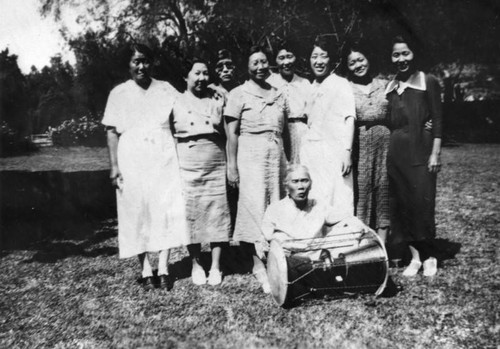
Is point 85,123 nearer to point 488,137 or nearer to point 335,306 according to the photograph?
point 488,137

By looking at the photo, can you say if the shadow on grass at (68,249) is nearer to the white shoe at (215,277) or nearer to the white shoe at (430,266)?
the white shoe at (215,277)

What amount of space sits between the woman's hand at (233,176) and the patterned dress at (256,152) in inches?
1.5

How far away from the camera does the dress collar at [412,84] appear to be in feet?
14.1

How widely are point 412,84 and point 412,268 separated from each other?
70.1 inches

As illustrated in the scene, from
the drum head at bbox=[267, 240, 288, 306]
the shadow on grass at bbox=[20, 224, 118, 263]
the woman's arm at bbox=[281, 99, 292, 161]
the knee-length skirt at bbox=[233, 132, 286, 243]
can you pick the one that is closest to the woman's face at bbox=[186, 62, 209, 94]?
the knee-length skirt at bbox=[233, 132, 286, 243]

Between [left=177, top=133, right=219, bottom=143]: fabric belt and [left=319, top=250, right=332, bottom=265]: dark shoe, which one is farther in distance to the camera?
[left=177, top=133, right=219, bottom=143]: fabric belt

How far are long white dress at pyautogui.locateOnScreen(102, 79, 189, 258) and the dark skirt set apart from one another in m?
2.09

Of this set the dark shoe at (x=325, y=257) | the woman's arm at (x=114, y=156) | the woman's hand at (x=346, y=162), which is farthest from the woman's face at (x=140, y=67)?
the dark shoe at (x=325, y=257)

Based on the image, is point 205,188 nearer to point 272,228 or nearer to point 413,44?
point 272,228

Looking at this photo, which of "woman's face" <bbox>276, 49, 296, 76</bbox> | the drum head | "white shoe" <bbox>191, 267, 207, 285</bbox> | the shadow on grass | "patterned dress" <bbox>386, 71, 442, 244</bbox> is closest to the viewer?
the drum head

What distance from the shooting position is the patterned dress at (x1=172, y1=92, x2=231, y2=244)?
4363 mm

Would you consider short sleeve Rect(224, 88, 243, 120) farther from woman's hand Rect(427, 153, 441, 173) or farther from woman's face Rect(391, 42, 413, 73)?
woman's hand Rect(427, 153, 441, 173)

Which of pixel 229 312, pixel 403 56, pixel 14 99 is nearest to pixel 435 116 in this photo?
pixel 403 56

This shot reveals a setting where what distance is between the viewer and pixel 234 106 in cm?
433
